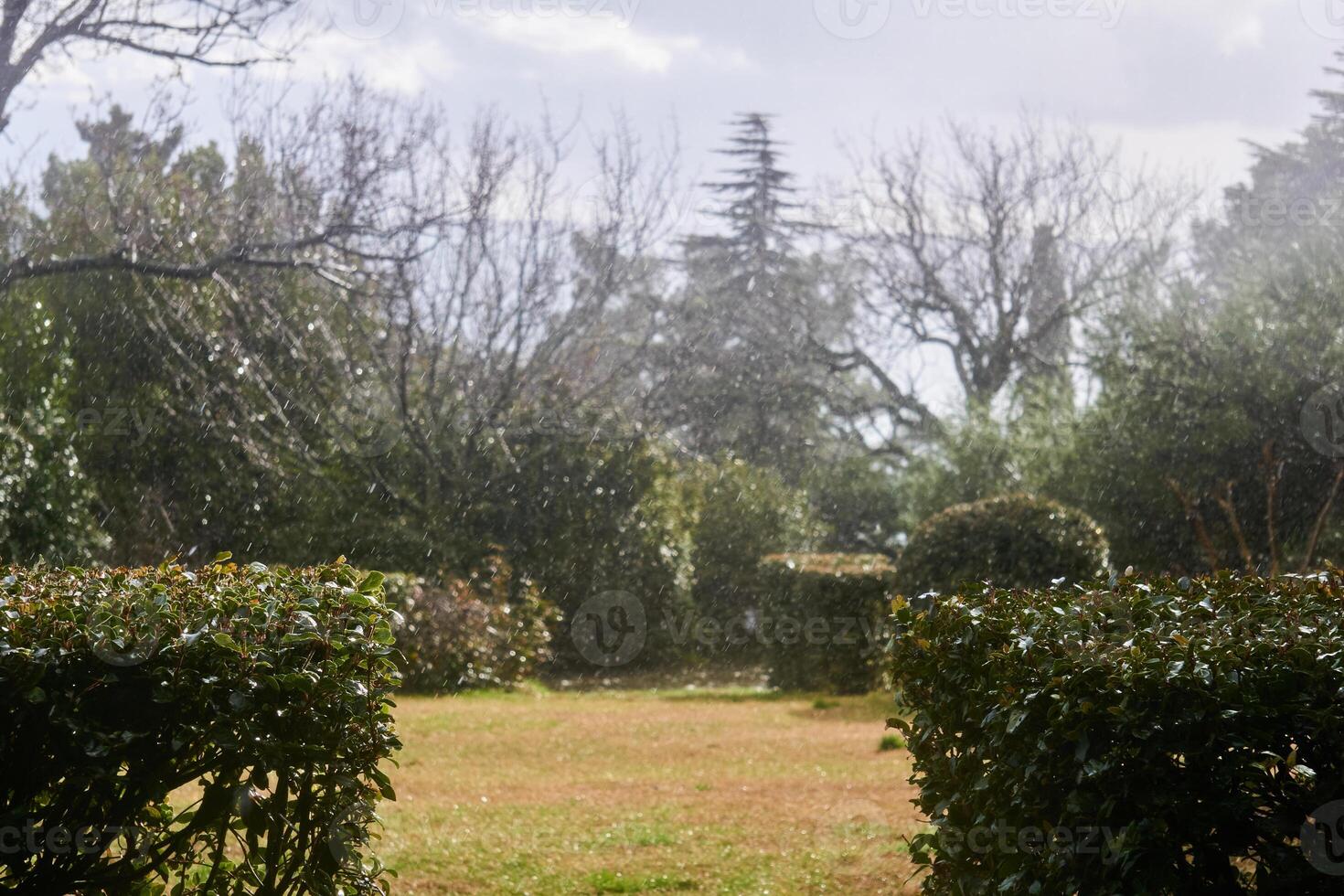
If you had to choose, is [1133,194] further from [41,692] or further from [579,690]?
[41,692]

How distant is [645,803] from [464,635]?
20.1ft

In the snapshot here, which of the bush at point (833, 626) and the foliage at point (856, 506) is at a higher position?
the foliage at point (856, 506)

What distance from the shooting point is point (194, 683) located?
304cm

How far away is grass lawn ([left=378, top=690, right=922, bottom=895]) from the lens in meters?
4.88

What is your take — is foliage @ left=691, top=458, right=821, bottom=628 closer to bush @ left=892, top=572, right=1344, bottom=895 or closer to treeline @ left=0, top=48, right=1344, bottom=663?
treeline @ left=0, top=48, right=1344, bottom=663

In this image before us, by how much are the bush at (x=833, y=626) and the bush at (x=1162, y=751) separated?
8954mm

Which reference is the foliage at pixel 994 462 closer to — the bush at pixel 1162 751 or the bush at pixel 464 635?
the bush at pixel 464 635

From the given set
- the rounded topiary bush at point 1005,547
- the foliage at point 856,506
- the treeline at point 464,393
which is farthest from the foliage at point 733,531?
the rounded topiary bush at point 1005,547

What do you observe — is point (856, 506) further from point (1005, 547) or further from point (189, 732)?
point (189, 732)

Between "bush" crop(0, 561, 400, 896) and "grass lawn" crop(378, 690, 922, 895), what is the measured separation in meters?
1.47

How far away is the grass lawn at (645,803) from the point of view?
16.0 feet

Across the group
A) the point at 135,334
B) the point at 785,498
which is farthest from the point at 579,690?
the point at 135,334

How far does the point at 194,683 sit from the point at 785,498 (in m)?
15.5

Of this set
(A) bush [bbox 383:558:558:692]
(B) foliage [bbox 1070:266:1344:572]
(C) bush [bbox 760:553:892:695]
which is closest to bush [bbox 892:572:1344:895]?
(A) bush [bbox 383:558:558:692]
